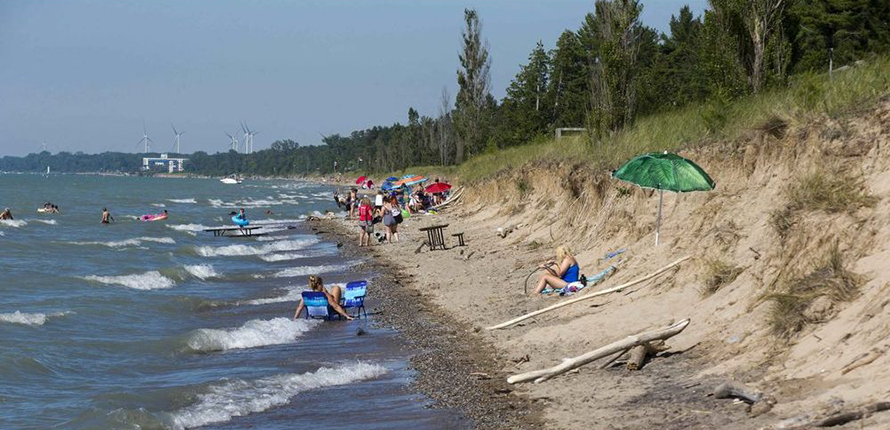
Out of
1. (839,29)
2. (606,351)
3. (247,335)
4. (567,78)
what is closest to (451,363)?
(606,351)

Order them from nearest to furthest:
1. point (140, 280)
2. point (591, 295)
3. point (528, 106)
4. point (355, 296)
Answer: point (591, 295) < point (355, 296) < point (140, 280) < point (528, 106)

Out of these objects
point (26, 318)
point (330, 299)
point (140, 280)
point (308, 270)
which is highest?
point (330, 299)

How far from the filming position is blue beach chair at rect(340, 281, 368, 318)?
61.5 ft

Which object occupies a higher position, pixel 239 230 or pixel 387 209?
pixel 387 209

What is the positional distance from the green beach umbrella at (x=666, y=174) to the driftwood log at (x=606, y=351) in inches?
170

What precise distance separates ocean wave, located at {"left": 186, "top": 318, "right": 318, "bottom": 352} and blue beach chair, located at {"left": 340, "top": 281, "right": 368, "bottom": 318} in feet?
3.81

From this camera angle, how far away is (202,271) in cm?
2908

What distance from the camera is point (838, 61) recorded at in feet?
142

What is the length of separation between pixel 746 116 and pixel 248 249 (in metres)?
23.9

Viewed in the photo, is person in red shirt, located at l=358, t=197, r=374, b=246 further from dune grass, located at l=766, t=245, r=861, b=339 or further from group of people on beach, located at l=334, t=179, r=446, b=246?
dune grass, located at l=766, t=245, r=861, b=339

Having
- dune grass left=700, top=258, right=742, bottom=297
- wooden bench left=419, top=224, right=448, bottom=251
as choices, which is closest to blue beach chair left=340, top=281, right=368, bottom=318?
dune grass left=700, top=258, right=742, bottom=297

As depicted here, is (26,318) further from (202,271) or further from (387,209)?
(387,209)

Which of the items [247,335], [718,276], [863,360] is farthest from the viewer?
[247,335]

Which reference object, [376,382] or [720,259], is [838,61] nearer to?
[720,259]
